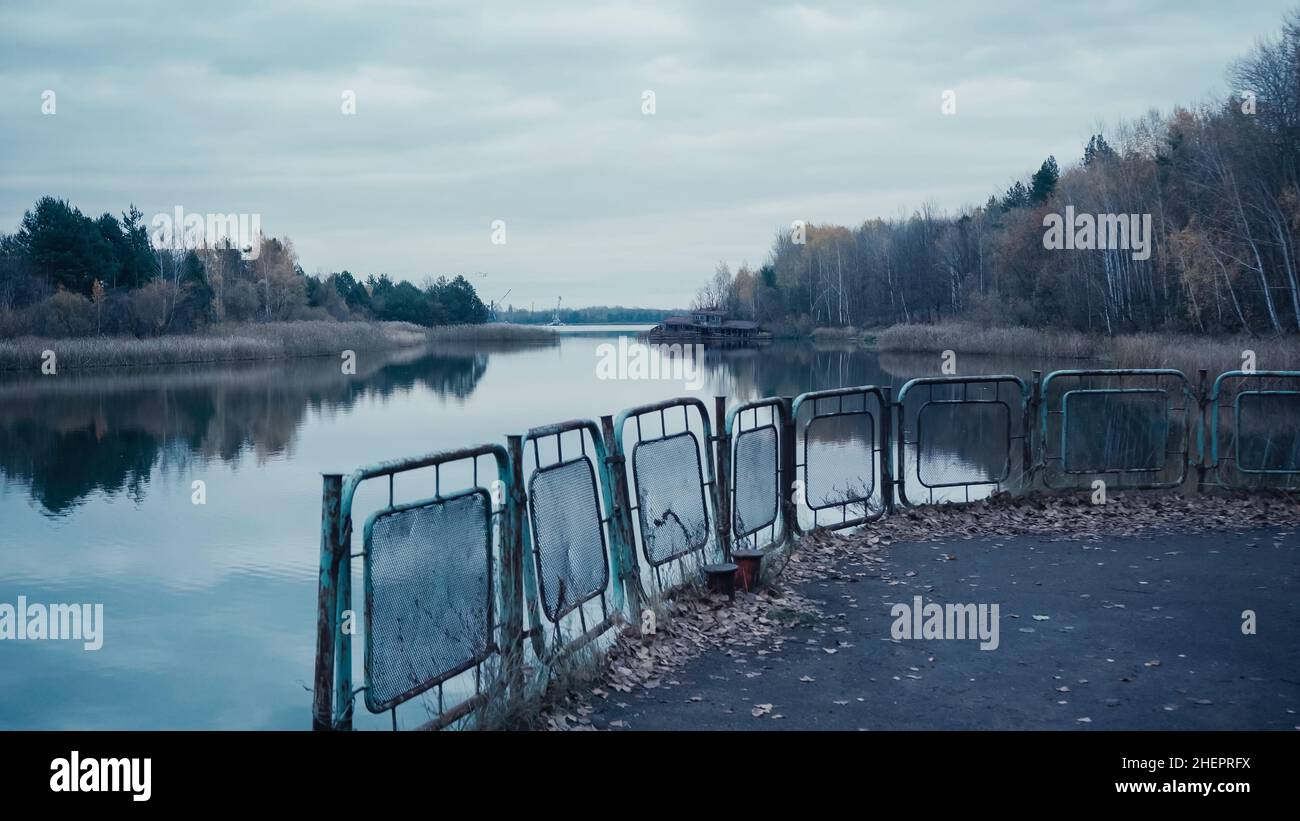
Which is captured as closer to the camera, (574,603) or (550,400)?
(574,603)

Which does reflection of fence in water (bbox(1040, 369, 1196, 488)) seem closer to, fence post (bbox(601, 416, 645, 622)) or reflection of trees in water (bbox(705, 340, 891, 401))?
fence post (bbox(601, 416, 645, 622))

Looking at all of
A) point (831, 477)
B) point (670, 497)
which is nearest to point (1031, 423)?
point (831, 477)

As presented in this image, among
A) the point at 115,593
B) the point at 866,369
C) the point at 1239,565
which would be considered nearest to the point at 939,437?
the point at 1239,565

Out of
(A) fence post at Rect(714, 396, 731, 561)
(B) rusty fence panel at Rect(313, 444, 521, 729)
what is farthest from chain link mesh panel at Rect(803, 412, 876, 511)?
(B) rusty fence panel at Rect(313, 444, 521, 729)

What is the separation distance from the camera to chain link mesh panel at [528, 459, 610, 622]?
7.34 meters

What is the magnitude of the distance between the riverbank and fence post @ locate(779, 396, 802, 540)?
55.7 meters

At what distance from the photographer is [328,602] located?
5383mm

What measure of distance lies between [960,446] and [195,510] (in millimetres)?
16348

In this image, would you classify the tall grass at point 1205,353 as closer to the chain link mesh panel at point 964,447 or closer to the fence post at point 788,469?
the chain link mesh panel at point 964,447

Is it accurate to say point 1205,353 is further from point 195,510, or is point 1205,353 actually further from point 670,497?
point 670,497
